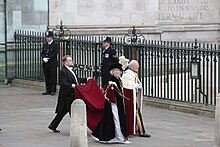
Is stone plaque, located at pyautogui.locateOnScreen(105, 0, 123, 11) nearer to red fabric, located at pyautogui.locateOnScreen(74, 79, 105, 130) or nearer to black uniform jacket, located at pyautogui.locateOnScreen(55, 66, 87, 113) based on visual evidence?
black uniform jacket, located at pyautogui.locateOnScreen(55, 66, 87, 113)

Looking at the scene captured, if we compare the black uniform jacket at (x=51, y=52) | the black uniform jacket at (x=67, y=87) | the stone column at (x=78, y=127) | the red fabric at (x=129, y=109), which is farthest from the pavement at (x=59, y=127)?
the stone column at (x=78, y=127)

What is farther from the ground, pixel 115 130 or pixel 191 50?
pixel 191 50

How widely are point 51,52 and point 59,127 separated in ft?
20.6

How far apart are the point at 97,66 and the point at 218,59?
191 inches

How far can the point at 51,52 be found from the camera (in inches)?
854

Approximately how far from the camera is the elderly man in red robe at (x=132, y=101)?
14.4 metres

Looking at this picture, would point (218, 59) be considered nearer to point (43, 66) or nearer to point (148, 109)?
point (148, 109)

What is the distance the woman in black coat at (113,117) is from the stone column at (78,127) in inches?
93.5

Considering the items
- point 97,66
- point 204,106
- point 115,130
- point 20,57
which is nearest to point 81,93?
point 115,130

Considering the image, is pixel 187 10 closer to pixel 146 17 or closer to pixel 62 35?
pixel 146 17

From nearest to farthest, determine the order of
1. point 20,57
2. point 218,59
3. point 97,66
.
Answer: point 218,59, point 97,66, point 20,57

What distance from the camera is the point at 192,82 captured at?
735 inches

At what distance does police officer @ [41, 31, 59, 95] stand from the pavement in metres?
0.55

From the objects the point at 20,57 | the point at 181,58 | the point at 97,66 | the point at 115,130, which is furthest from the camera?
the point at 20,57
